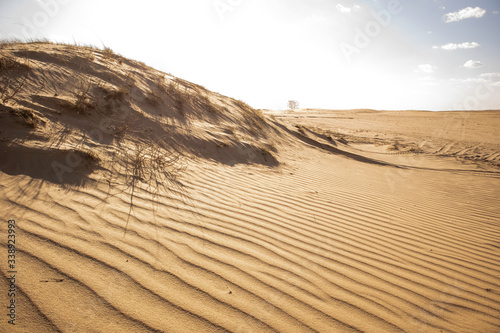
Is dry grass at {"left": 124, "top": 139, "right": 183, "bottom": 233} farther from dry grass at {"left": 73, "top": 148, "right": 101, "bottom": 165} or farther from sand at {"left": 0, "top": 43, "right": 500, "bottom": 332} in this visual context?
dry grass at {"left": 73, "top": 148, "right": 101, "bottom": 165}

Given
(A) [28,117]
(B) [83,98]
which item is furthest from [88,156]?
(B) [83,98]

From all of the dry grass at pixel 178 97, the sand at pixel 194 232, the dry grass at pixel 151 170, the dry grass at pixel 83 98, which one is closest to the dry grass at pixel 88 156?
the sand at pixel 194 232

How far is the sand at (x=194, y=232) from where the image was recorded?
143 centimetres

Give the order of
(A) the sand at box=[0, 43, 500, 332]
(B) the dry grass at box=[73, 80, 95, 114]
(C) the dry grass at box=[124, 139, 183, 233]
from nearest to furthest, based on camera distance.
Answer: (A) the sand at box=[0, 43, 500, 332] < (C) the dry grass at box=[124, 139, 183, 233] < (B) the dry grass at box=[73, 80, 95, 114]

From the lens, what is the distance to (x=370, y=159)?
25.8 ft

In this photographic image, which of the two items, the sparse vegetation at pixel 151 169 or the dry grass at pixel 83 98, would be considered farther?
the dry grass at pixel 83 98

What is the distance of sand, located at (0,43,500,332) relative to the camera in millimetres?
1428

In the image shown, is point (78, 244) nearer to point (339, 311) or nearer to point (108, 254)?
point (108, 254)

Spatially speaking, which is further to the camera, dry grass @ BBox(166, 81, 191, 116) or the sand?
dry grass @ BBox(166, 81, 191, 116)

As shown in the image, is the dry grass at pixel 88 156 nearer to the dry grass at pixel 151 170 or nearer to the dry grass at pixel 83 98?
the dry grass at pixel 151 170

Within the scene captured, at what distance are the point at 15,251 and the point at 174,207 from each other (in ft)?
3.95

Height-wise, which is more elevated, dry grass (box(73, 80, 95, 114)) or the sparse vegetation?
dry grass (box(73, 80, 95, 114))

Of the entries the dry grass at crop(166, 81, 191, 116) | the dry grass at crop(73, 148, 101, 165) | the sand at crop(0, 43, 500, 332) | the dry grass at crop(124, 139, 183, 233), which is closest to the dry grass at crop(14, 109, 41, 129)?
the sand at crop(0, 43, 500, 332)

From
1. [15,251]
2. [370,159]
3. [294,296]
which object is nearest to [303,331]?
[294,296]
